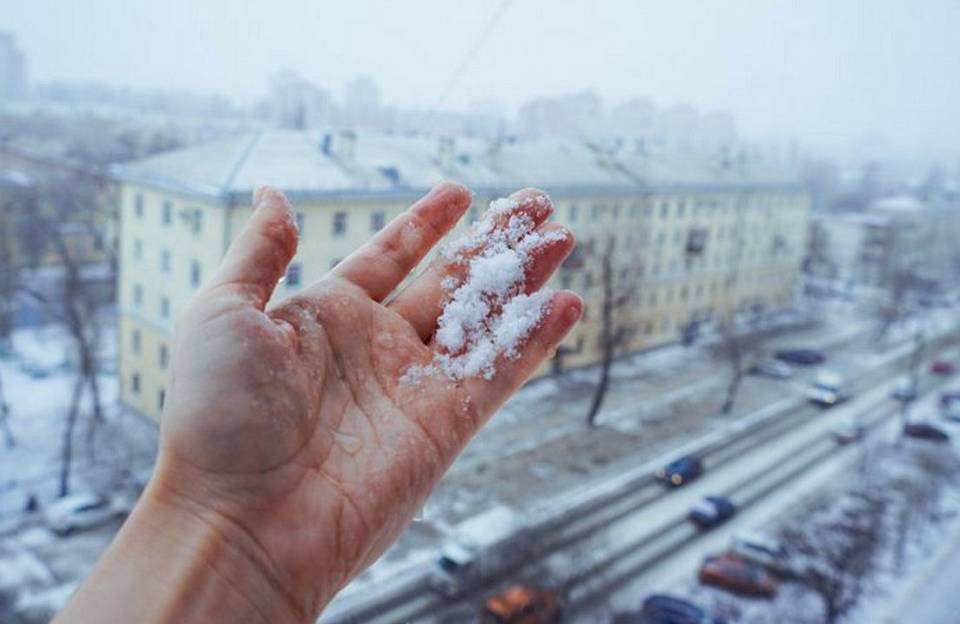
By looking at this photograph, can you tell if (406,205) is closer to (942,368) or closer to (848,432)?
(848,432)

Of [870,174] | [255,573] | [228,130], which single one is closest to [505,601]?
[255,573]

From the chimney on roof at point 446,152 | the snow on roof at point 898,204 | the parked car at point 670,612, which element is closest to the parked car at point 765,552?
the parked car at point 670,612

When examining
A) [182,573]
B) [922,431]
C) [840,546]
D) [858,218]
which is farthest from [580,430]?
[858,218]

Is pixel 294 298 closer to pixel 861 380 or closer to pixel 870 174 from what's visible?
pixel 861 380

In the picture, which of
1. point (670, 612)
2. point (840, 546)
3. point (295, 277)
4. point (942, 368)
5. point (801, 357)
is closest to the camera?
point (295, 277)

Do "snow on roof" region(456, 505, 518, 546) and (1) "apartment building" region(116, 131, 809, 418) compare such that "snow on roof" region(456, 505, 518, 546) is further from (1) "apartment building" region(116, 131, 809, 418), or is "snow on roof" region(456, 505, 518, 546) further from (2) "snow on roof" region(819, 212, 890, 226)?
(2) "snow on roof" region(819, 212, 890, 226)
